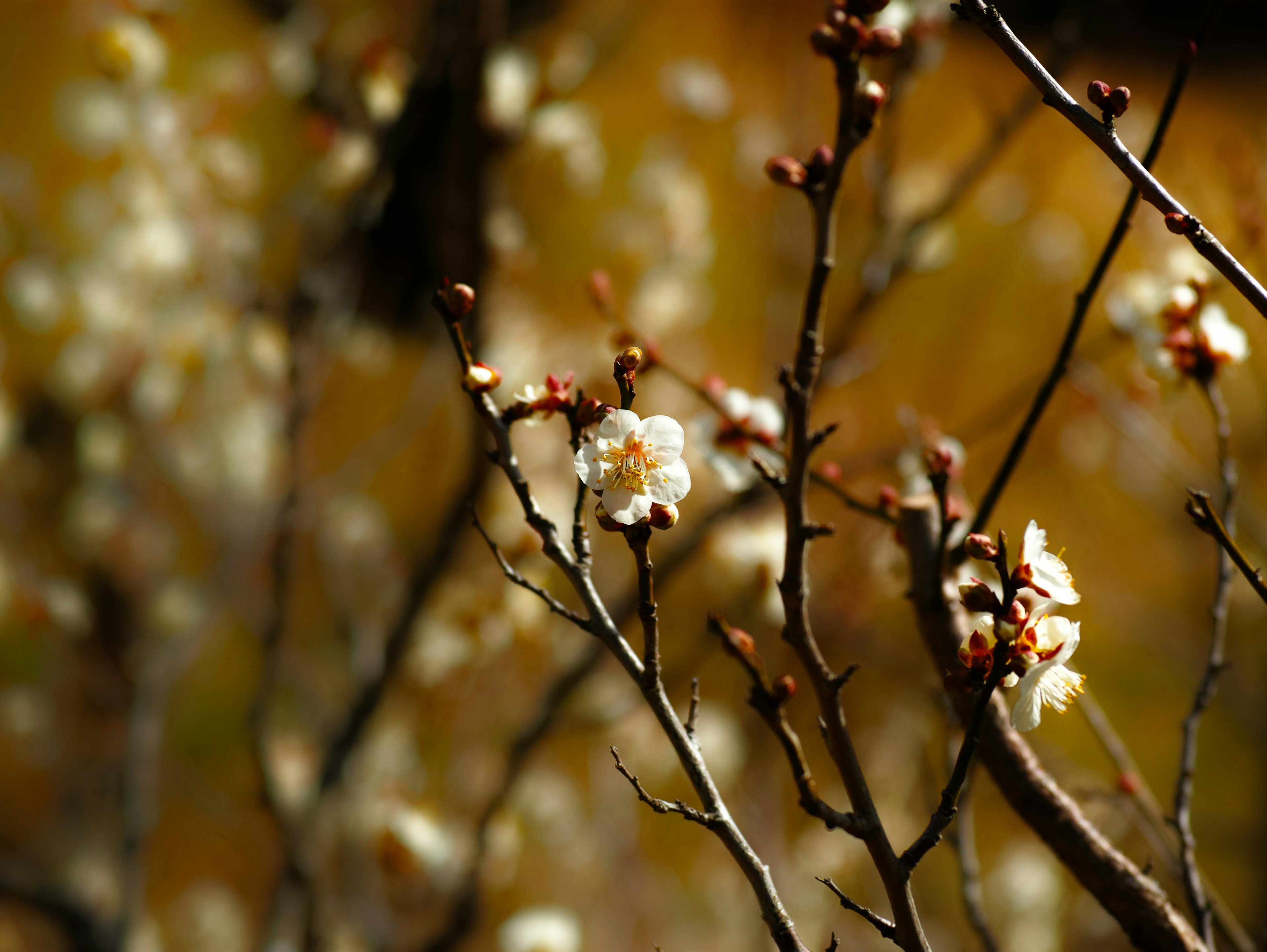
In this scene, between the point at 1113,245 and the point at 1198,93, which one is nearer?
the point at 1113,245

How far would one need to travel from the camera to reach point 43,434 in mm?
3838

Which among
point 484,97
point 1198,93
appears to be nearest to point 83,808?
point 484,97

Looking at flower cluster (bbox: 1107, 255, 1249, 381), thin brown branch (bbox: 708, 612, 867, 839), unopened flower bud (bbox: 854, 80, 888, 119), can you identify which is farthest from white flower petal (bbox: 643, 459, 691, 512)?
flower cluster (bbox: 1107, 255, 1249, 381)

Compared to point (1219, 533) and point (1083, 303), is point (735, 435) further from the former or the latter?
point (1219, 533)

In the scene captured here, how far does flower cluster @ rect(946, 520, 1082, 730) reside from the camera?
70 cm

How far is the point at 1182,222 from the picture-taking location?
0.67 metres

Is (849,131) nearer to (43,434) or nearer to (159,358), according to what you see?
(159,358)

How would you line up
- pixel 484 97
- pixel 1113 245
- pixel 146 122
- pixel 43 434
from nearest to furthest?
pixel 1113 245, pixel 484 97, pixel 146 122, pixel 43 434

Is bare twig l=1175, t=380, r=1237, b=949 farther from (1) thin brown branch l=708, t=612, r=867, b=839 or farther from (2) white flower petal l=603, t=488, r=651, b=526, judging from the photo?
(2) white flower petal l=603, t=488, r=651, b=526

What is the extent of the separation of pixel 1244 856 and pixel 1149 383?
2.45 m

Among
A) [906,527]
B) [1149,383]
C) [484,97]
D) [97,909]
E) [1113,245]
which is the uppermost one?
[484,97]

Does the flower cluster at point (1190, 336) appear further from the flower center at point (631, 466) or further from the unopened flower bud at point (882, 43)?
the flower center at point (631, 466)

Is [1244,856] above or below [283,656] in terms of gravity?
above

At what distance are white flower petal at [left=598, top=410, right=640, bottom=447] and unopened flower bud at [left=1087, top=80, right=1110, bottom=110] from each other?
0.49 metres
